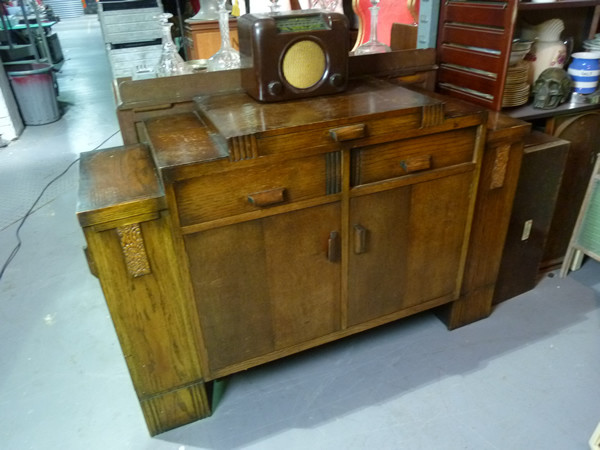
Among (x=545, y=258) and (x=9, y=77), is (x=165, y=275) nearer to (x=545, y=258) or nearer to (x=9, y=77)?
(x=545, y=258)

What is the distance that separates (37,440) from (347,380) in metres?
0.96

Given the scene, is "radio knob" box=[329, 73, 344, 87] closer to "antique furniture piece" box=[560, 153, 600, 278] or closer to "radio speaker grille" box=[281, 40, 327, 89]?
"radio speaker grille" box=[281, 40, 327, 89]

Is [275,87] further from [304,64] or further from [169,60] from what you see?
[169,60]

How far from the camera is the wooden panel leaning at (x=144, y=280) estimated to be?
1.05 meters

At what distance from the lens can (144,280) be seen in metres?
1.14

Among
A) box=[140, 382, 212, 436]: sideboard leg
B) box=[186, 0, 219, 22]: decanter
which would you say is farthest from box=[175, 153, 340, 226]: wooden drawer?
box=[186, 0, 219, 22]: decanter

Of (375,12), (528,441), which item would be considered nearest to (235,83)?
(375,12)

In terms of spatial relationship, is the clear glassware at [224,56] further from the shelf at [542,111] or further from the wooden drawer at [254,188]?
the shelf at [542,111]

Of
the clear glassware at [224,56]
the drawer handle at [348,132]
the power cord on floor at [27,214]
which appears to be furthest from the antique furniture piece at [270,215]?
the power cord on floor at [27,214]

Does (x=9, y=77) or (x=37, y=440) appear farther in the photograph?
(x=9, y=77)

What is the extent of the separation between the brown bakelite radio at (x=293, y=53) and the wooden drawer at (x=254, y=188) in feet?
0.85

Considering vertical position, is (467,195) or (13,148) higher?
(467,195)

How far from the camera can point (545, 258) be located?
201cm

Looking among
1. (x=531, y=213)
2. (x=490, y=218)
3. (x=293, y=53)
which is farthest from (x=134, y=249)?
(x=531, y=213)
